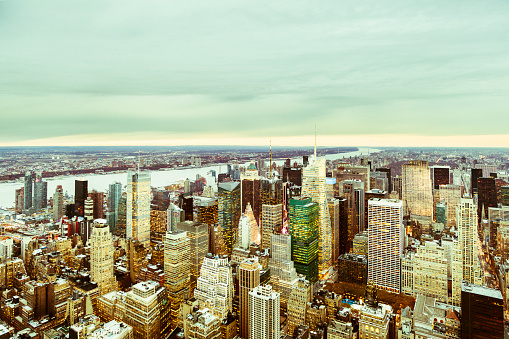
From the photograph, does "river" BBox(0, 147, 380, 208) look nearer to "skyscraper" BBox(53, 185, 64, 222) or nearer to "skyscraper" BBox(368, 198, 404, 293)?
"skyscraper" BBox(53, 185, 64, 222)

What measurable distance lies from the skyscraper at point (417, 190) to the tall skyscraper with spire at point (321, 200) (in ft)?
19.6

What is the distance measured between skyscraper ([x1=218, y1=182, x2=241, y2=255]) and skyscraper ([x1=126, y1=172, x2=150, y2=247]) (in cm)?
476

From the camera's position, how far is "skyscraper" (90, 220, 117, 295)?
1270 centimetres

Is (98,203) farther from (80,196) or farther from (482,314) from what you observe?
(482,314)

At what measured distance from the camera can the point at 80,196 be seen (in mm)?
17859

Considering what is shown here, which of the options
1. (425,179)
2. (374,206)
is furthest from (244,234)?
(425,179)

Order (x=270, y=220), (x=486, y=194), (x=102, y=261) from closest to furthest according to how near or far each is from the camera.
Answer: (x=102, y=261) → (x=486, y=194) → (x=270, y=220)

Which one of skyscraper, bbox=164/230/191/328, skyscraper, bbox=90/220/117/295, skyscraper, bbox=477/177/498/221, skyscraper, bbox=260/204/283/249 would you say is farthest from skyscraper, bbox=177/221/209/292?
skyscraper, bbox=477/177/498/221

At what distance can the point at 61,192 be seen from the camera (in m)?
17.1

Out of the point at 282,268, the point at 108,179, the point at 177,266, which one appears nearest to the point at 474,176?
the point at 282,268

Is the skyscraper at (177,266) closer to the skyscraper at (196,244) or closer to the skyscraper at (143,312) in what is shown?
the skyscraper at (196,244)

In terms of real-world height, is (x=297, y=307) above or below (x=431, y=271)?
below

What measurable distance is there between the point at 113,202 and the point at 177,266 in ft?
30.8

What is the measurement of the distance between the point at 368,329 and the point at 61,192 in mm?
17174
